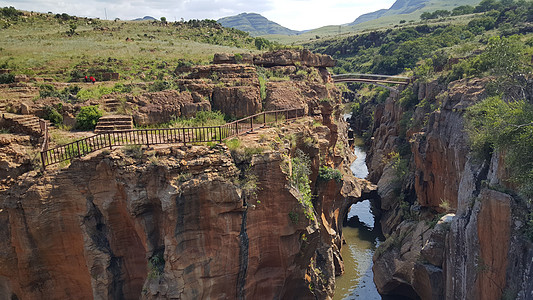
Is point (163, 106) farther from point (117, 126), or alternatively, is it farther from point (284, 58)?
point (284, 58)

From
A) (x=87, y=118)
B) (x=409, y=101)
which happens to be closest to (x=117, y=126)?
(x=87, y=118)

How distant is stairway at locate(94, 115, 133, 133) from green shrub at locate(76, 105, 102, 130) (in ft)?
1.59

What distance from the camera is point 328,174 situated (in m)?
20.3

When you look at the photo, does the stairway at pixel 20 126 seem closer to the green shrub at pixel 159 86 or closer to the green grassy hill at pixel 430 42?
the green shrub at pixel 159 86

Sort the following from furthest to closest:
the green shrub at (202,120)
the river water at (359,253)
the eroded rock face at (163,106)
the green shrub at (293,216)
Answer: the river water at (359,253), the eroded rock face at (163,106), the green shrub at (202,120), the green shrub at (293,216)

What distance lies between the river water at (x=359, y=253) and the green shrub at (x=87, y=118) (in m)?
17.1

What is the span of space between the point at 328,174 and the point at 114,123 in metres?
11.2


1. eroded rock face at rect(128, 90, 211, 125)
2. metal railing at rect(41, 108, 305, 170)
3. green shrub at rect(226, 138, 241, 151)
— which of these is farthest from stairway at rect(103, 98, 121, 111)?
green shrub at rect(226, 138, 241, 151)

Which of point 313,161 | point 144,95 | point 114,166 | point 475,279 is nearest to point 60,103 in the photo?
point 144,95

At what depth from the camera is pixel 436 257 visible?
62.4ft

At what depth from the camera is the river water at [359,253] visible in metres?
23.7

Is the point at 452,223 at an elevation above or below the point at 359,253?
above

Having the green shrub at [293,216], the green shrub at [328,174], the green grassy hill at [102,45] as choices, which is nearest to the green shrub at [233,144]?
the green shrub at [293,216]

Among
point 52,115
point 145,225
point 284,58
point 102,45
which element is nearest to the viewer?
point 145,225
